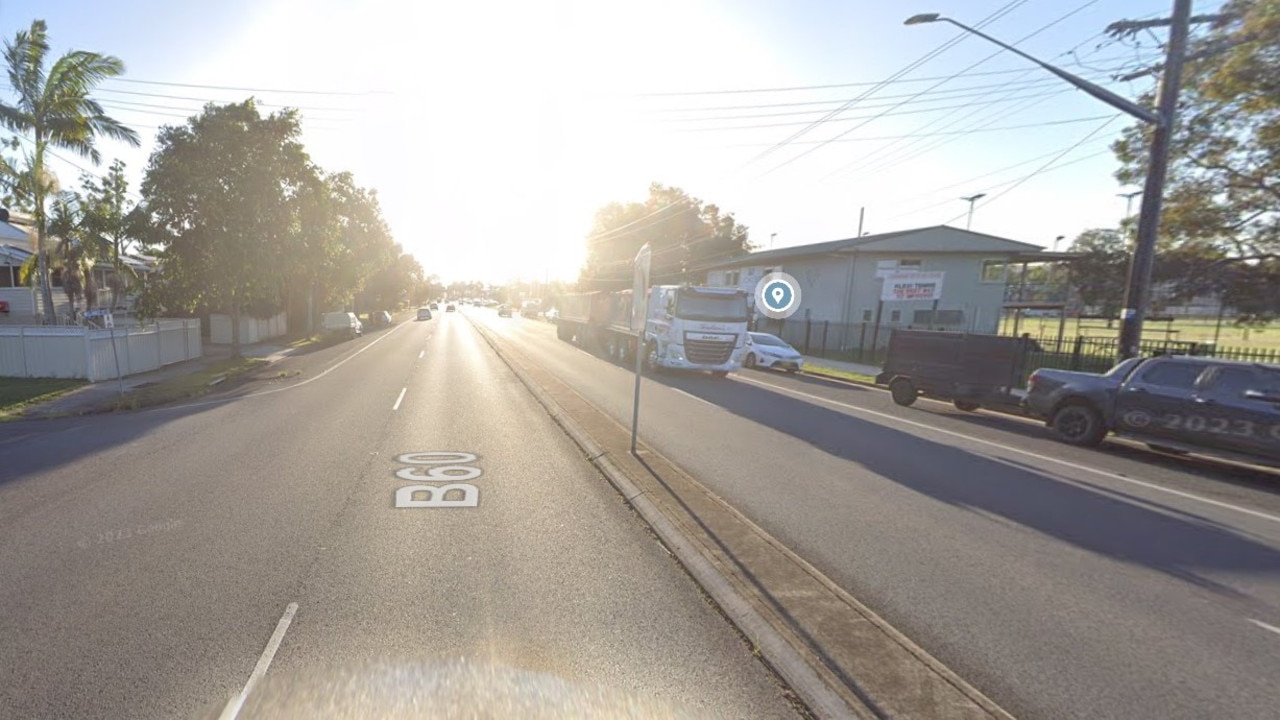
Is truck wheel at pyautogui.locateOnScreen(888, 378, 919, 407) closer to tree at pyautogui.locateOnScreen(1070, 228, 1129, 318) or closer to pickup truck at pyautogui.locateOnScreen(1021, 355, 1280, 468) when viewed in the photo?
pickup truck at pyautogui.locateOnScreen(1021, 355, 1280, 468)

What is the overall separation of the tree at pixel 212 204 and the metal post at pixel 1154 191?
80.0 feet

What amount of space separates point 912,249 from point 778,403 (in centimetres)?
2175

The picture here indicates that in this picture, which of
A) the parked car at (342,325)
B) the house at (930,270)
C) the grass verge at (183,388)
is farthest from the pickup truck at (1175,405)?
the parked car at (342,325)

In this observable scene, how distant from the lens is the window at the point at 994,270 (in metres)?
32.0

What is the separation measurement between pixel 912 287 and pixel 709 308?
11575mm

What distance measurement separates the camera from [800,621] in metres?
3.80

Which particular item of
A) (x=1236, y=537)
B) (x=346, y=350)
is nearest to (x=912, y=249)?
(x=1236, y=537)

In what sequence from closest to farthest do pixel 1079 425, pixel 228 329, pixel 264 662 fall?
pixel 264 662 → pixel 1079 425 → pixel 228 329

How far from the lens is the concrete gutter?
10.1ft

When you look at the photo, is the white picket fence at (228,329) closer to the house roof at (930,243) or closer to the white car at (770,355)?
the white car at (770,355)

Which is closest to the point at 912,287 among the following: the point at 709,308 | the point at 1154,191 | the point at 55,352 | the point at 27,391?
the point at 709,308

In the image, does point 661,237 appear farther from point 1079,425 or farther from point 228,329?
point 1079,425

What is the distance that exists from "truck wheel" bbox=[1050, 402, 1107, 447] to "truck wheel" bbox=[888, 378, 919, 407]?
367 centimetres

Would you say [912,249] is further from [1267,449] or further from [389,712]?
[389,712]
